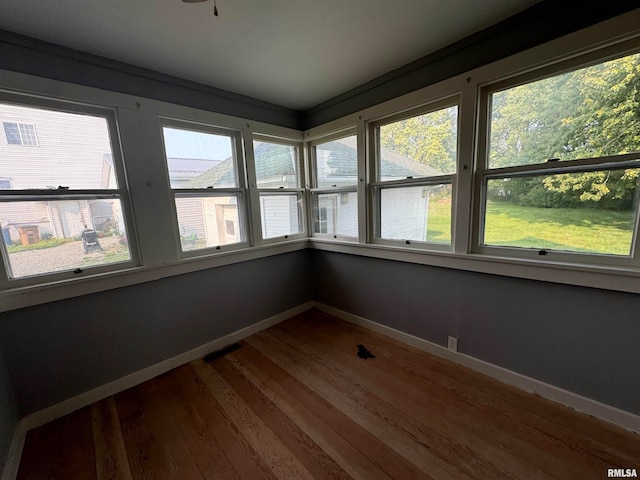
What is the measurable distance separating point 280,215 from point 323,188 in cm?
60

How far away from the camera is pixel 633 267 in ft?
4.58

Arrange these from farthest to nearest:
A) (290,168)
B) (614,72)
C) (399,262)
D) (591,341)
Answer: (290,168) → (399,262) → (591,341) → (614,72)

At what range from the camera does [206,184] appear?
2338 millimetres

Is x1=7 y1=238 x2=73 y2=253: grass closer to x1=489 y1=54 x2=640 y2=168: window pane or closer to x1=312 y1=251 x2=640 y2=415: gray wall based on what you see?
x1=312 y1=251 x2=640 y2=415: gray wall

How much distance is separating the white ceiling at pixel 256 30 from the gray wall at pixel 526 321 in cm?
171

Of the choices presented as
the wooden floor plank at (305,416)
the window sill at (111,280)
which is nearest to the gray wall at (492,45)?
the window sill at (111,280)

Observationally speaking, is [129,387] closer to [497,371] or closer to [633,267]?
[497,371]

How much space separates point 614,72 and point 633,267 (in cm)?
108

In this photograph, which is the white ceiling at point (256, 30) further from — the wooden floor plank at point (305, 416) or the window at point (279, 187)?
the wooden floor plank at point (305, 416)

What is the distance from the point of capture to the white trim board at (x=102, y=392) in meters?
1.44

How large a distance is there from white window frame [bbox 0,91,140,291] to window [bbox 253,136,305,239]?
114 centimetres

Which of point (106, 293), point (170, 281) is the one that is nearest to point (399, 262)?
point (170, 281)

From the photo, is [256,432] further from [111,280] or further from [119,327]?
[111,280]

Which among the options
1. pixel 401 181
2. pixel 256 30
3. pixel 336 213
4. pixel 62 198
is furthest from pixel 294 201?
pixel 62 198
